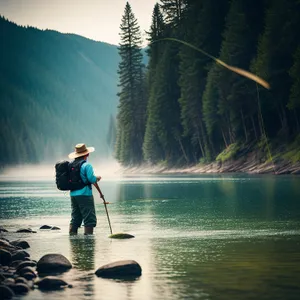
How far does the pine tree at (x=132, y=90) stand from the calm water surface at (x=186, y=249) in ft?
291

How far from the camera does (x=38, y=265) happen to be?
12.8 meters

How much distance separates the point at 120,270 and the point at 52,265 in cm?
118

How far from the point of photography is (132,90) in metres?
118

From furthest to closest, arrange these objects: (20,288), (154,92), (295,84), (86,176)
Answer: (154,92) → (295,84) → (86,176) → (20,288)

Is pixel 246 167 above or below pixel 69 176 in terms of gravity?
above

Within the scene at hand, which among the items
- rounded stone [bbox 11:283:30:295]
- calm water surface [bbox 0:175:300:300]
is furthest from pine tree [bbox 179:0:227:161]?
rounded stone [bbox 11:283:30:295]

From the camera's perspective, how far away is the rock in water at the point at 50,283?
1126 centimetres

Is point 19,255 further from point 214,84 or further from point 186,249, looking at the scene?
point 214,84

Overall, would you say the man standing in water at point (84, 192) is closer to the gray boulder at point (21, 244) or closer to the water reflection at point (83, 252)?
the water reflection at point (83, 252)

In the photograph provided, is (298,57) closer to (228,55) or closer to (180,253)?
(228,55)

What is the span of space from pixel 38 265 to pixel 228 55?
61.5 meters

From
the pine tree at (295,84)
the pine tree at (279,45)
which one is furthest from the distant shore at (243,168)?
the pine tree at (295,84)

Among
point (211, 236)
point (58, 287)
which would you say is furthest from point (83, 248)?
point (58, 287)

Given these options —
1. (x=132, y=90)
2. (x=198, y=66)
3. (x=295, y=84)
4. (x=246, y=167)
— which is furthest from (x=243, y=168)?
(x=132, y=90)
